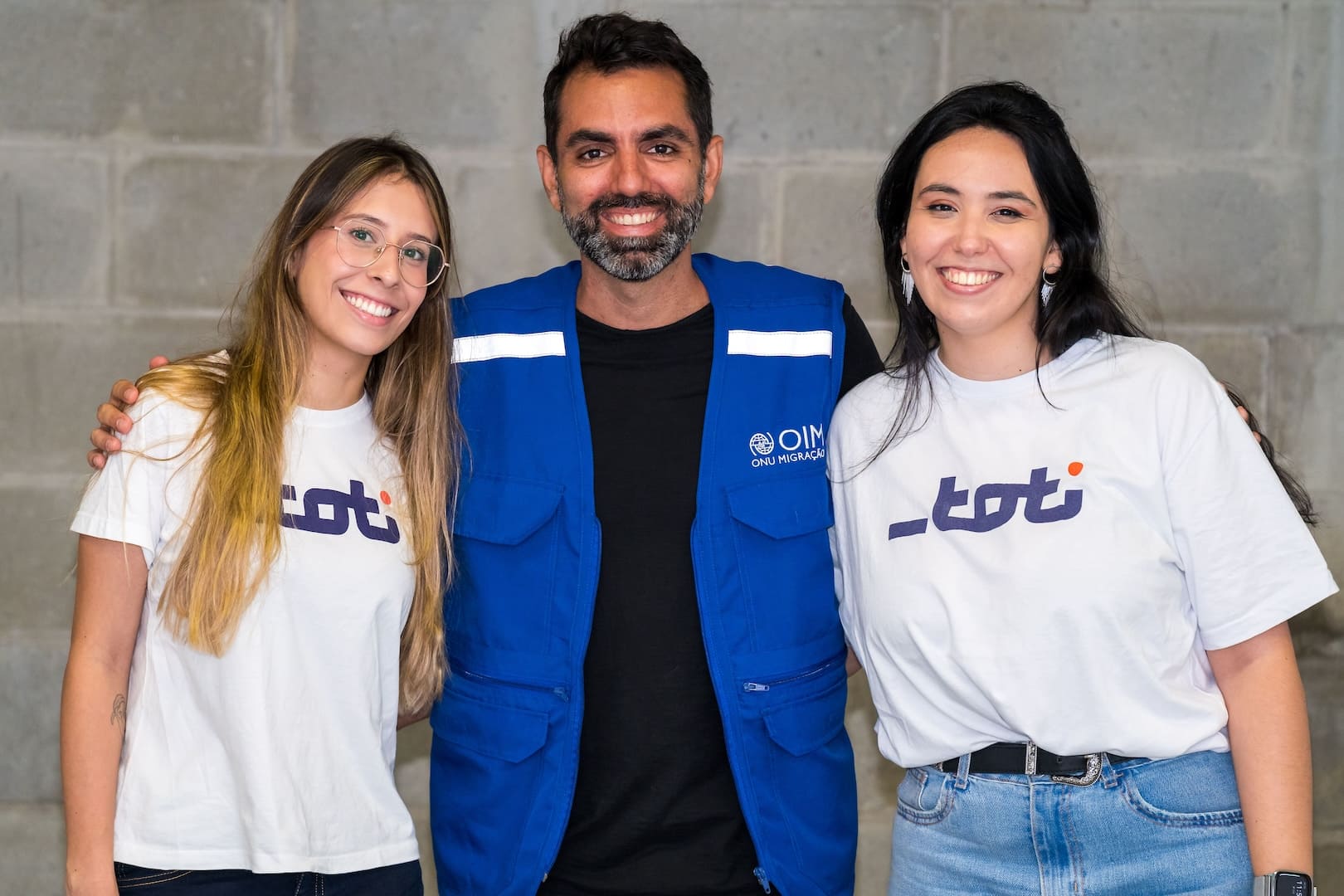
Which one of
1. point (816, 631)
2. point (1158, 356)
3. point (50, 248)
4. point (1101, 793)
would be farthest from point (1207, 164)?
point (50, 248)

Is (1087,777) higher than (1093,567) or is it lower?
lower

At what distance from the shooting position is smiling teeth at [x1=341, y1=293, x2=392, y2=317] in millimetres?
1948

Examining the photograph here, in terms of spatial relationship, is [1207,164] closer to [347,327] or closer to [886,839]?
[886,839]

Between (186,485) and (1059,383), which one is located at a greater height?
(1059,383)

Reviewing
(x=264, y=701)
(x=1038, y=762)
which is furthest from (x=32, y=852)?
(x=1038, y=762)

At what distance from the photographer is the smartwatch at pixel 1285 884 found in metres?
1.61

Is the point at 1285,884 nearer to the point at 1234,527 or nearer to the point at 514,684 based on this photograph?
the point at 1234,527

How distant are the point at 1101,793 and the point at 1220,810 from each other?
0.17m

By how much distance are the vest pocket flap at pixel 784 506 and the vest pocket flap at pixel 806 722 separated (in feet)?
0.93

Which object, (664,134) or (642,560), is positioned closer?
(642,560)

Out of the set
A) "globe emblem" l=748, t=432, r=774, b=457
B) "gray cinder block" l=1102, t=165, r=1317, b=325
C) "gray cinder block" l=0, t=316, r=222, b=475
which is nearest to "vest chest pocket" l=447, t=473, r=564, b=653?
"globe emblem" l=748, t=432, r=774, b=457

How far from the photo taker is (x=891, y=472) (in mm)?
1883

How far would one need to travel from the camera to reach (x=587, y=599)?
6.54 ft

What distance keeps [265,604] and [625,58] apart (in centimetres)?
112
